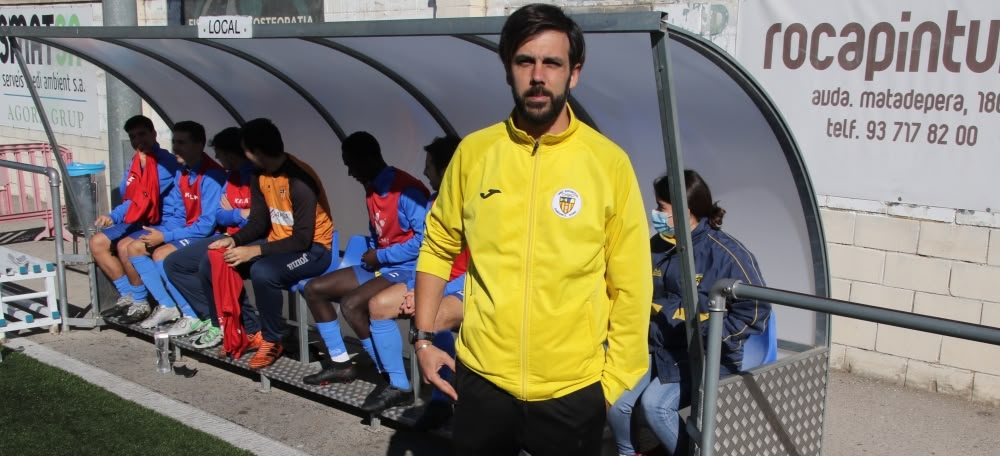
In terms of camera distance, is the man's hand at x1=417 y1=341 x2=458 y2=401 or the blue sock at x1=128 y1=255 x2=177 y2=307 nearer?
the man's hand at x1=417 y1=341 x2=458 y2=401

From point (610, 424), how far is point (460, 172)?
1.56m

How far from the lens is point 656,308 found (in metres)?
3.97

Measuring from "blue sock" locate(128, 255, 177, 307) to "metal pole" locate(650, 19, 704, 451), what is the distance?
453 cm

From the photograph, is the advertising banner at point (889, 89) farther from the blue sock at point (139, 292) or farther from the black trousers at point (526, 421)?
the blue sock at point (139, 292)

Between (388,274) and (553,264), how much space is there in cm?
278

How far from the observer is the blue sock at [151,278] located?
6.61m

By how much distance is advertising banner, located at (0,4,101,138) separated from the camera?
11.2 meters

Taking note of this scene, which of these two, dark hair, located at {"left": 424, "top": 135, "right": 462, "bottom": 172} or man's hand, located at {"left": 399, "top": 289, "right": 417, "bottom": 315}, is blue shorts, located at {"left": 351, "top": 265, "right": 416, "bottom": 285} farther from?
dark hair, located at {"left": 424, "top": 135, "right": 462, "bottom": 172}

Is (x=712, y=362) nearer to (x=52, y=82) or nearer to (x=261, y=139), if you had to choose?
(x=261, y=139)

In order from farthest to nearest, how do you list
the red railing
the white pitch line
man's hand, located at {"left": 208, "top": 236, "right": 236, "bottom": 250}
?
1. the red railing
2. man's hand, located at {"left": 208, "top": 236, "right": 236, "bottom": 250}
3. the white pitch line

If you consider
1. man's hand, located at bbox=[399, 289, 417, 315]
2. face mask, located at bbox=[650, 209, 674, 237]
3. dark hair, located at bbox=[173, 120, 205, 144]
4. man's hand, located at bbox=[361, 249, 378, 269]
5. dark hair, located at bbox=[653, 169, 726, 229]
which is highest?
dark hair, located at bbox=[173, 120, 205, 144]

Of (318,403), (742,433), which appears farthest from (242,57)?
(742,433)

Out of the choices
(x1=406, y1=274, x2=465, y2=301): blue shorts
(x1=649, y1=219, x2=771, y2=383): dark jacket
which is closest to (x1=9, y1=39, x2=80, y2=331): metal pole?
(x1=406, y1=274, x2=465, y2=301): blue shorts

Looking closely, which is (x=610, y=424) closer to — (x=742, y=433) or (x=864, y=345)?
(x=742, y=433)
